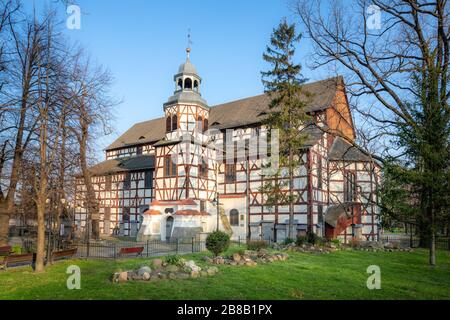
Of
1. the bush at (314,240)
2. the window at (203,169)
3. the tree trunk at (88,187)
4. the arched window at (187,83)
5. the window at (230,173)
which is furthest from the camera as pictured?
the arched window at (187,83)

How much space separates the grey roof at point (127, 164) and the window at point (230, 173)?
27.5 feet

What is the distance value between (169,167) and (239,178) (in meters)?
6.56

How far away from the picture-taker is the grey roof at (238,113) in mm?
30986

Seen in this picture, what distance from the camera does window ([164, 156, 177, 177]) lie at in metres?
30.6

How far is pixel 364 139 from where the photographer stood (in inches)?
575

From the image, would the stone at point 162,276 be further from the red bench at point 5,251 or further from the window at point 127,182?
the window at point 127,182

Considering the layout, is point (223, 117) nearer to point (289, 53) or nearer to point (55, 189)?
point (289, 53)

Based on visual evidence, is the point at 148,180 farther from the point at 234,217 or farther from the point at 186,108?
the point at 234,217

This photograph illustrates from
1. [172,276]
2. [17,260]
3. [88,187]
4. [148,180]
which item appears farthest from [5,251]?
[148,180]

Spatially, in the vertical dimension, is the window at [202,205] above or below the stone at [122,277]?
above

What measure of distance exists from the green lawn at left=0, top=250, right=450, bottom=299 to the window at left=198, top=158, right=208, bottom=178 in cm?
1756

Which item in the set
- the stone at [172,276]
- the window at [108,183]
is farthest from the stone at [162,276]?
the window at [108,183]

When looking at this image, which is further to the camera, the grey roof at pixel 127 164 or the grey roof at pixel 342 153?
the grey roof at pixel 127 164
